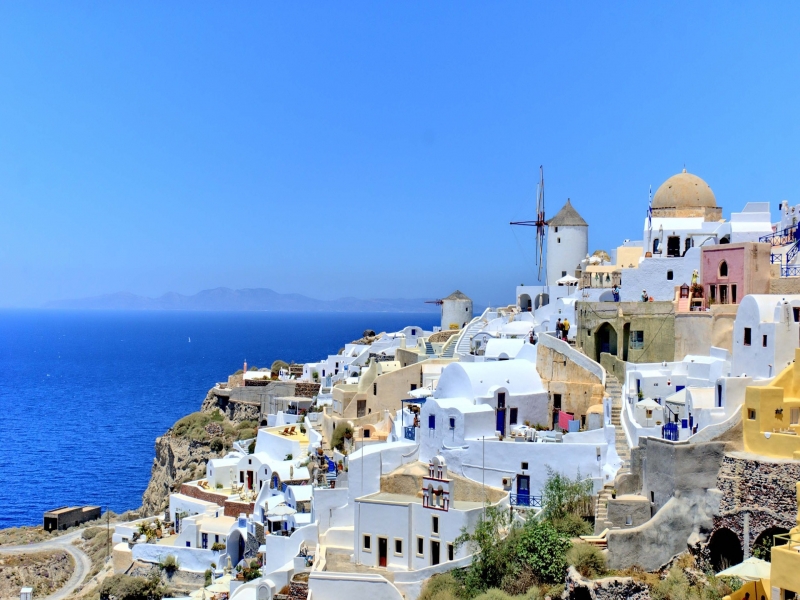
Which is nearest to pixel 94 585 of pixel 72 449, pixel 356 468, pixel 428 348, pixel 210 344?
pixel 356 468

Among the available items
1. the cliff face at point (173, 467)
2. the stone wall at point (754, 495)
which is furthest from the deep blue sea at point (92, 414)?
the stone wall at point (754, 495)

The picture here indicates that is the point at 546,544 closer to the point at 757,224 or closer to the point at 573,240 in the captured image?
the point at 757,224

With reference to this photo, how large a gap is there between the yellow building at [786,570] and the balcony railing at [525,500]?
9824 millimetres

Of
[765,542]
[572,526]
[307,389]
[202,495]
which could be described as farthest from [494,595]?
[307,389]

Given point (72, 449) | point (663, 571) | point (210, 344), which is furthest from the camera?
point (210, 344)

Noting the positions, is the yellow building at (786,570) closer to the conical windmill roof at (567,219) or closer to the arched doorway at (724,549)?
the arched doorway at (724,549)

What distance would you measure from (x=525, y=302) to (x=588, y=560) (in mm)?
26702

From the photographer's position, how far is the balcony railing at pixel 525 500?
90.0 ft

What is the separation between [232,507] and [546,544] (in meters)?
16.3

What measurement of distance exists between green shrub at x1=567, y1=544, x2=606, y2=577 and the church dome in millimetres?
19900

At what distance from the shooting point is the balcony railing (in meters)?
27.4

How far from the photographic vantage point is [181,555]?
3484 centimetres

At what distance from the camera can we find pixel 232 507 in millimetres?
36562

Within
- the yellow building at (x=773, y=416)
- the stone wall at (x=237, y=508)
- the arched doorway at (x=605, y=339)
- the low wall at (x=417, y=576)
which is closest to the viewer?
the yellow building at (x=773, y=416)
